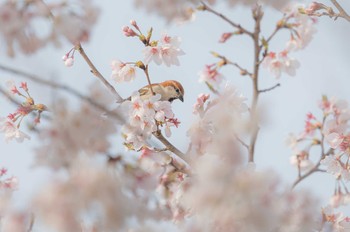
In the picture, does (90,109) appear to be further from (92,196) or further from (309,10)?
(309,10)

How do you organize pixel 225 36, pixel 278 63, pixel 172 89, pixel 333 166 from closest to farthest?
pixel 225 36 < pixel 278 63 < pixel 333 166 < pixel 172 89

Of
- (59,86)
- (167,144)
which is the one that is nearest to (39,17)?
(59,86)

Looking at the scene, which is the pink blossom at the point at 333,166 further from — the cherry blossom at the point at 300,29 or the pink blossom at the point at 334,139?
the cherry blossom at the point at 300,29

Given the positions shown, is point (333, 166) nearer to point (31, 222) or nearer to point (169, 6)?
point (169, 6)

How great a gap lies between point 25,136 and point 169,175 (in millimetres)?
1755

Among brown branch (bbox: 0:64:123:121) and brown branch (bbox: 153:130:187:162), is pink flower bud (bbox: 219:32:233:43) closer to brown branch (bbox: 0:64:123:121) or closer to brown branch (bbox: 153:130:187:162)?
brown branch (bbox: 153:130:187:162)

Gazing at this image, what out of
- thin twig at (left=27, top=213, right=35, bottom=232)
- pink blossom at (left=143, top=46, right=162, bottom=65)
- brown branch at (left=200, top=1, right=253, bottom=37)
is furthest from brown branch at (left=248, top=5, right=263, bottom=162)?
thin twig at (left=27, top=213, right=35, bottom=232)

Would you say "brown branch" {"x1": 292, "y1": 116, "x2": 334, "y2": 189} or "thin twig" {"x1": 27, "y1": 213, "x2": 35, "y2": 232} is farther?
"brown branch" {"x1": 292, "y1": 116, "x2": 334, "y2": 189}

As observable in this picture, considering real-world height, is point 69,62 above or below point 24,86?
above

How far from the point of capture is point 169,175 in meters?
3.70

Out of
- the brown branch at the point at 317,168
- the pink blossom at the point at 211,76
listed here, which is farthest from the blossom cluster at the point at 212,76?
the brown branch at the point at 317,168

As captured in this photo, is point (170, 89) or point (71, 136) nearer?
point (71, 136)

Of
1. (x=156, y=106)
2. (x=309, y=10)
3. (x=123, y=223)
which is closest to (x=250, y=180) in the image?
(x=123, y=223)

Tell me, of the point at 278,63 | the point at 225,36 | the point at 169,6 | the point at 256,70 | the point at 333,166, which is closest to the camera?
the point at 169,6
